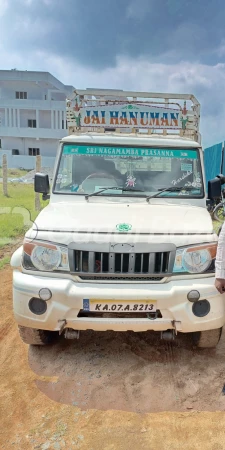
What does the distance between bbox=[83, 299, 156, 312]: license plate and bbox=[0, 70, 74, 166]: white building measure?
3699cm

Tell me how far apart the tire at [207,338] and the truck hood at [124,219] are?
35.8 inches

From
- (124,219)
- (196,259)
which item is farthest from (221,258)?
(124,219)

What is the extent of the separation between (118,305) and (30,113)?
4076cm

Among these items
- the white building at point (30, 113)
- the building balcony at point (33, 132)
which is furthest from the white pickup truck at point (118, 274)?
the building balcony at point (33, 132)

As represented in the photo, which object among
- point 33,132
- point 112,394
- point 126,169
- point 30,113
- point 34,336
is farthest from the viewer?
point 30,113

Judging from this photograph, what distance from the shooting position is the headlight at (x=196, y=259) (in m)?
2.88

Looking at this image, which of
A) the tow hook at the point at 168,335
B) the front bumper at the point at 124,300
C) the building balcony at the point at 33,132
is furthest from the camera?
the building balcony at the point at 33,132

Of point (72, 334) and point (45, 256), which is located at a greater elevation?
point (45, 256)

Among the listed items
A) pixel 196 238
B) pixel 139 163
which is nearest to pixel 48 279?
pixel 196 238

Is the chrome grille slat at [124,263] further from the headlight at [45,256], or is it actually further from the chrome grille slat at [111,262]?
the headlight at [45,256]

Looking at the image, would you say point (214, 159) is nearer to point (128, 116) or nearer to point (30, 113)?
point (128, 116)

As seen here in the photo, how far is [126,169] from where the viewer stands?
4.07 meters

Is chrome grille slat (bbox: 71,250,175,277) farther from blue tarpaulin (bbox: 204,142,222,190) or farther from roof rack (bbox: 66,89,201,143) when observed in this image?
blue tarpaulin (bbox: 204,142,222,190)

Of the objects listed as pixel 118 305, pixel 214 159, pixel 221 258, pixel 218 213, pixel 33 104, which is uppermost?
pixel 33 104
